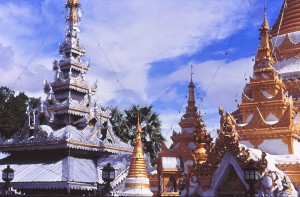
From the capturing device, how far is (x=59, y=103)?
1280 inches

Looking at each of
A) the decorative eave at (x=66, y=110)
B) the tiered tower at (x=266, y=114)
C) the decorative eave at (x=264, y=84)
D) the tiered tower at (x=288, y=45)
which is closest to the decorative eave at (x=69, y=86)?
the decorative eave at (x=66, y=110)

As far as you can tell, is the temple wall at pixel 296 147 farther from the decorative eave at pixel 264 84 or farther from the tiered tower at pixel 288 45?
the tiered tower at pixel 288 45

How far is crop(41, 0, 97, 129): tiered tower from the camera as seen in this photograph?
32156 mm

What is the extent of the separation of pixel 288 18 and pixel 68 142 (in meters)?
20.3

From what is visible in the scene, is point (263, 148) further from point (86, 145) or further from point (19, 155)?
point (19, 155)

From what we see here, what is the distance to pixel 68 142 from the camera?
27.5 metres

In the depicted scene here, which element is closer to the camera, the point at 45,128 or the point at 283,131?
the point at 283,131

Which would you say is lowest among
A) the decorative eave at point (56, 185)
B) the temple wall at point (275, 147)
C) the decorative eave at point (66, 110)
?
the decorative eave at point (56, 185)

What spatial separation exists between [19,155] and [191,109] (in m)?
15.1

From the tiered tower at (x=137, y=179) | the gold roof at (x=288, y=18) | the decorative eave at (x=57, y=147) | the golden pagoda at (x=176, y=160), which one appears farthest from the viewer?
the gold roof at (x=288, y=18)

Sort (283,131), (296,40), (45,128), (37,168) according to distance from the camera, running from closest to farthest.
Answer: (283,131) < (37,168) < (45,128) < (296,40)

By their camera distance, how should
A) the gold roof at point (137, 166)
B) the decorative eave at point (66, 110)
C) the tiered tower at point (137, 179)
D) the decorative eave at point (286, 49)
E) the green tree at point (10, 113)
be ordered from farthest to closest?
1. the green tree at point (10, 113)
2. the decorative eave at point (286, 49)
3. the decorative eave at point (66, 110)
4. the gold roof at point (137, 166)
5. the tiered tower at point (137, 179)

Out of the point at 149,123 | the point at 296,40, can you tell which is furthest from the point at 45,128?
the point at 296,40

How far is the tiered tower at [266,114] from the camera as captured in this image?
2295 centimetres
